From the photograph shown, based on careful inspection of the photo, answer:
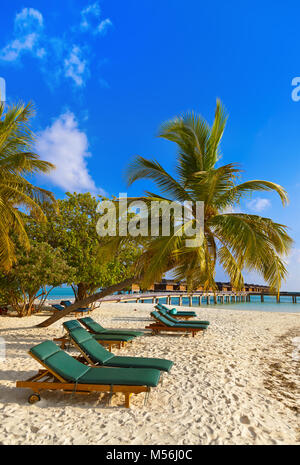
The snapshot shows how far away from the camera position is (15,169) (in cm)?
966

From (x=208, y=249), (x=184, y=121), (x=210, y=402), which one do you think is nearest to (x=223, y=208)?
(x=208, y=249)

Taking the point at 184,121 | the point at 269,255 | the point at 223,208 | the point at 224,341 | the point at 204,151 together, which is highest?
the point at 184,121

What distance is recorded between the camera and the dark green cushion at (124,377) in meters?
4.06

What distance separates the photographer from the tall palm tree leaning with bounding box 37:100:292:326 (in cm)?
712

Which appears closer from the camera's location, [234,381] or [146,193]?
[234,381]

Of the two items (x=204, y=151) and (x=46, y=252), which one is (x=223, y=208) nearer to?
(x=204, y=151)

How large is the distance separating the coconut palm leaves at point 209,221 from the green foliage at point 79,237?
17.0 ft

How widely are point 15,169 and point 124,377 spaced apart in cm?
798

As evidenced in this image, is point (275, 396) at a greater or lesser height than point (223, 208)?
lesser

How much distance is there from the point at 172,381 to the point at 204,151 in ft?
21.6

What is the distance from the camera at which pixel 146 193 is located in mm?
8477

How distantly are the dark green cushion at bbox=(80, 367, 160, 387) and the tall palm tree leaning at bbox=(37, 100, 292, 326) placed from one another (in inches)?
114
